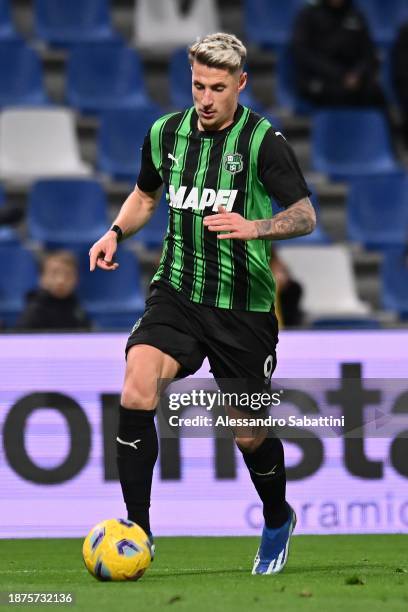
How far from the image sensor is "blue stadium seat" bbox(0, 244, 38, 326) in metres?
9.95

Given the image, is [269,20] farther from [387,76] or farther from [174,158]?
[174,158]

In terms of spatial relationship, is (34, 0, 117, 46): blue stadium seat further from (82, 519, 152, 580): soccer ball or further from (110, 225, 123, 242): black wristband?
(82, 519, 152, 580): soccer ball

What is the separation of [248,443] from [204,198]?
3.15 ft

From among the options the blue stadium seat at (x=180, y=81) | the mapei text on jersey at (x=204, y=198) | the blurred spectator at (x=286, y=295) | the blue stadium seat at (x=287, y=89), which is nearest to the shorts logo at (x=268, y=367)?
the mapei text on jersey at (x=204, y=198)

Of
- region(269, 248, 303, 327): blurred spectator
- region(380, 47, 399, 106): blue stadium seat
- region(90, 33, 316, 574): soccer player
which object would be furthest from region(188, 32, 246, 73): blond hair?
region(380, 47, 399, 106): blue stadium seat

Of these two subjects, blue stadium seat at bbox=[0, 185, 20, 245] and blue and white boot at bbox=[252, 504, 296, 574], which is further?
blue stadium seat at bbox=[0, 185, 20, 245]

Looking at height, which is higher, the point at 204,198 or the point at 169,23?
the point at 204,198

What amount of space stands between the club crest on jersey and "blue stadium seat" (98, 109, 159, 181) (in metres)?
6.04

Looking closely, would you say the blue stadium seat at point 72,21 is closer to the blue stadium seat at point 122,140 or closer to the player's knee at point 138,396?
the blue stadium seat at point 122,140

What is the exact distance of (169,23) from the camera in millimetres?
12148

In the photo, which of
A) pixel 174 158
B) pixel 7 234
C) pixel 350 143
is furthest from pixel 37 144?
pixel 174 158

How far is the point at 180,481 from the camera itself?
733 centimetres

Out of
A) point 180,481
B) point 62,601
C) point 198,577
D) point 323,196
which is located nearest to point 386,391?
point 180,481

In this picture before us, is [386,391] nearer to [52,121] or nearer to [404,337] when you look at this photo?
[404,337]
